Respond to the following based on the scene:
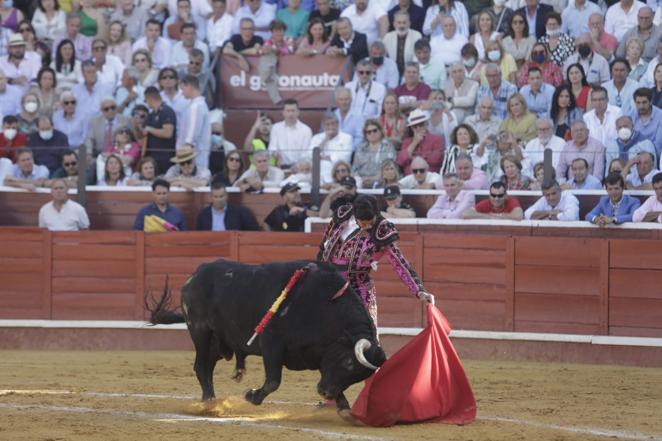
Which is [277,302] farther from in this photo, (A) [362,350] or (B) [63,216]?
Answer: (B) [63,216]

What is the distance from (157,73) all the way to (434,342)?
6.61 m

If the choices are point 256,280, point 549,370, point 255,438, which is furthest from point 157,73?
point 255,438

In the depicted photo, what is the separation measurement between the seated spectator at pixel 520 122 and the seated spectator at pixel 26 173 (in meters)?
4.01

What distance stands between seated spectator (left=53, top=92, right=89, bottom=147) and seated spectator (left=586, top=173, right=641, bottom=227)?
489 centimetres

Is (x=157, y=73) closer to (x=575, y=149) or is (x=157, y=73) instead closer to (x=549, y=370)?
(x=575, y=149)

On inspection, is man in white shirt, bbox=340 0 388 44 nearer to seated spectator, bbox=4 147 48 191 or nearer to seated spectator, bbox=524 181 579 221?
seated spectator, bbox=524 181 579 221

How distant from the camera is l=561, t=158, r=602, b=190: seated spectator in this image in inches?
414

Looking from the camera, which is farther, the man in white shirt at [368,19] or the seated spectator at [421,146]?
the man in white shirt at [368,19]

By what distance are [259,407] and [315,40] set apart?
5.88 meters

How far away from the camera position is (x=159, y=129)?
12172 mm

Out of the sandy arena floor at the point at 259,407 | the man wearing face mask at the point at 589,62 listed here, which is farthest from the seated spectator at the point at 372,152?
the sandy arena floor at the point at 259,407

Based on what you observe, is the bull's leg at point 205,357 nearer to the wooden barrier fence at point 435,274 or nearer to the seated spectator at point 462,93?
the wooden barrier fence at point 435,274

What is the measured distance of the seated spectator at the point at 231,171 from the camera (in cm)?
1170

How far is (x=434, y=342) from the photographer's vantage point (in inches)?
277
